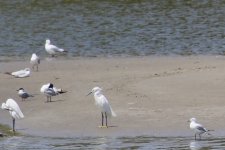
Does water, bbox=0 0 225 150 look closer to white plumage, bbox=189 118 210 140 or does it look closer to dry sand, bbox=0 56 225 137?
dry sand, bbox=0 56 225 137

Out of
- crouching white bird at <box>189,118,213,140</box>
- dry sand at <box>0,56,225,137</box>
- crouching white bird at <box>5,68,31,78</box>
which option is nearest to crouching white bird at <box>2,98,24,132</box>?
dry sand at <box>0,56,225,137</box>

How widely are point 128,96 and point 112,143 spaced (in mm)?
4057

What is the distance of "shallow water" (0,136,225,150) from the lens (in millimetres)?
13109

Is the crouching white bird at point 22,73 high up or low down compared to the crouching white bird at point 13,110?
up

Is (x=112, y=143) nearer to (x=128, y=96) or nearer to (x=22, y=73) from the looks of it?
(x=128, y=96)

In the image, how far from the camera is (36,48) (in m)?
28.6

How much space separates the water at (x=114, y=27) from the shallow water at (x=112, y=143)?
12.2 m

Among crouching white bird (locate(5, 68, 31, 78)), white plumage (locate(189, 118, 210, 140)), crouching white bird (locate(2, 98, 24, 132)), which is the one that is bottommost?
white plumage (locate(189, 118, 210, 140))

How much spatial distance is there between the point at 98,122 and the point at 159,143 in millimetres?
2315

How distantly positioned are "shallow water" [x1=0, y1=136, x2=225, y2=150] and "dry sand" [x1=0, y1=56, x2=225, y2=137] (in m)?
0.42

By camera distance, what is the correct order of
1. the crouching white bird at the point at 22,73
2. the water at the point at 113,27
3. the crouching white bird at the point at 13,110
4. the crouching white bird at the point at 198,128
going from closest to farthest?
the crouching white bird at the point at 198,128
the crouching white bird at the point at 13,110
the crouching white bird at the point at 22,73
the water at the point at 113,27

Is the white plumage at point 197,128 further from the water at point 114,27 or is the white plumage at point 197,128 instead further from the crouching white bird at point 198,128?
the water at point 114,27

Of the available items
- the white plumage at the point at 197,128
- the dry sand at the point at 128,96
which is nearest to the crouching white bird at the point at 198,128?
the white plumage at the point at 197,128

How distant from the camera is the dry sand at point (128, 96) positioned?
49.4 feet
